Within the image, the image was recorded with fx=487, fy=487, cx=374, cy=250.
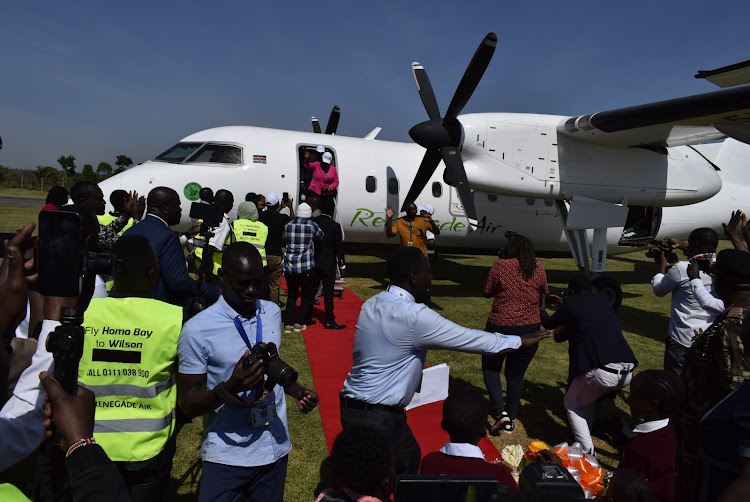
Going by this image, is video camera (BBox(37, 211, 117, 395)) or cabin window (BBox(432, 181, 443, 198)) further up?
cabin window (BBox(432, 181, 443, 198))

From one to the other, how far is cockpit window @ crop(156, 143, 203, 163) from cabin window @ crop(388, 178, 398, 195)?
4.29 meters

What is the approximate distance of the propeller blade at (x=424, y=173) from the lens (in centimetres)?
1082

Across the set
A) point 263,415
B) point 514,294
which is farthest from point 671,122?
point 263,415

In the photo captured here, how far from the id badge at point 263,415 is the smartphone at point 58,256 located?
1009mm

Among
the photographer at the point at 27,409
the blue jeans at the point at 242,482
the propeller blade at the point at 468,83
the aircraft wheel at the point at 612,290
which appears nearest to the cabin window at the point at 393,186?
the propeller blade at the point at 468,83

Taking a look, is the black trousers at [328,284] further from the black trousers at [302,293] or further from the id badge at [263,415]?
the id badge at [263,415]

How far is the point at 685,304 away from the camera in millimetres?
4711

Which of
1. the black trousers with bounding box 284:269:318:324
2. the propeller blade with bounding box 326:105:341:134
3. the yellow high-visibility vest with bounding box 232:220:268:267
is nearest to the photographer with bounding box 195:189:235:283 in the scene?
the yellow high-visibility vest with bounding box 232:220:268:267

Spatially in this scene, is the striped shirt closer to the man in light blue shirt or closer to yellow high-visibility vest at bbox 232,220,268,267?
yellow high-visibility vest at bbox 232,220,268,267

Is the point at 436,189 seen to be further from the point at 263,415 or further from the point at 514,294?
the point at 263,415

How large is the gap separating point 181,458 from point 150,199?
2.13 meters

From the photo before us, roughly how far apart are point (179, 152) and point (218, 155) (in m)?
0.91

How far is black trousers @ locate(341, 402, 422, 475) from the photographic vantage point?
9.19 ft

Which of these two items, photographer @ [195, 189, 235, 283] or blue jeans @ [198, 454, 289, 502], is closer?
blue jeans @ [198, 454, 289, 502]
